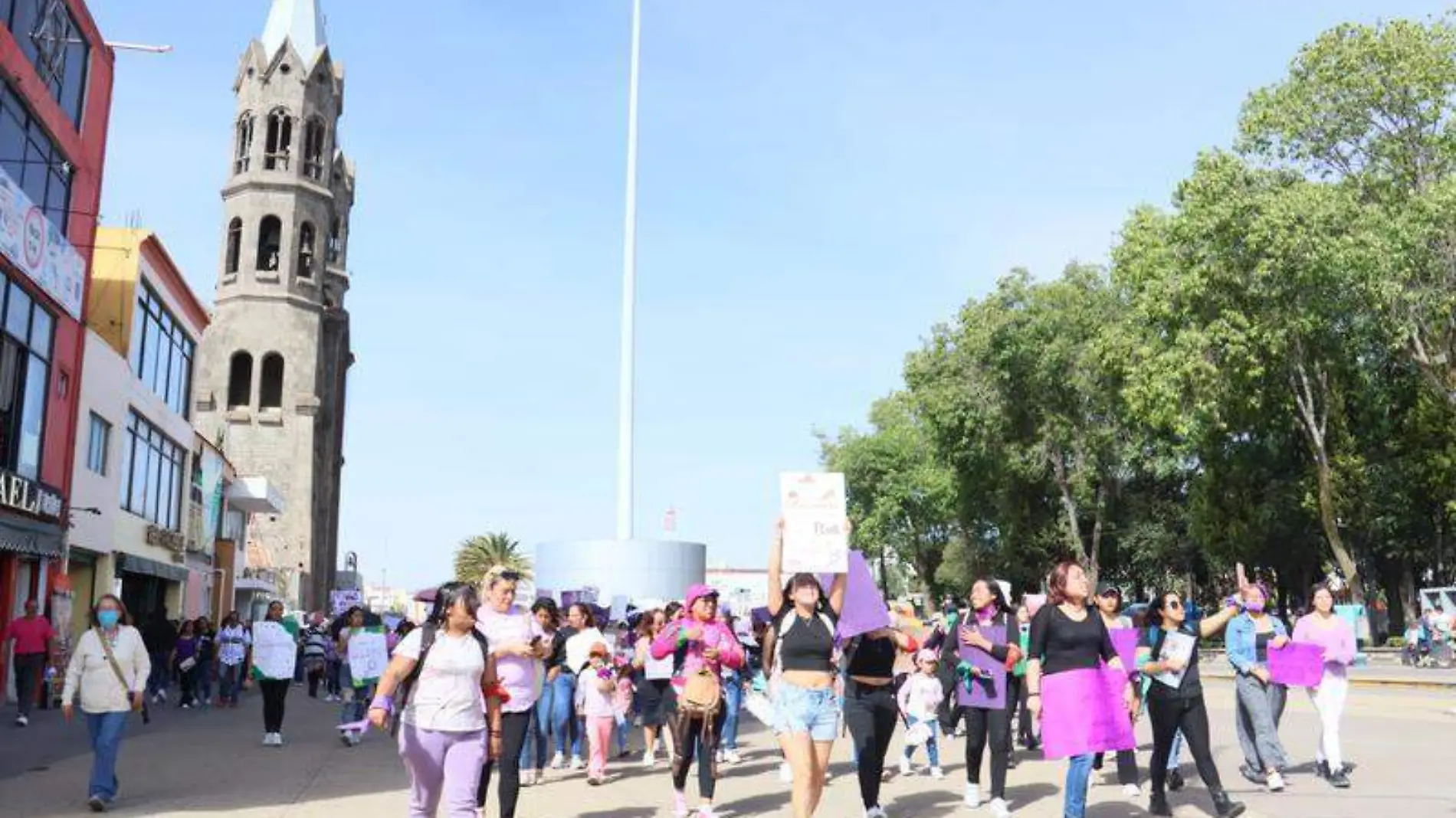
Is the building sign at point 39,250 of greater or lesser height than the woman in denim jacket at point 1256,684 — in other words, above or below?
above

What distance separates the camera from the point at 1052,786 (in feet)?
36.2

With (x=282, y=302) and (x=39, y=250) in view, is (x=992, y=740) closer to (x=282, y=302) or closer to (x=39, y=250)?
(x=39, y=250)

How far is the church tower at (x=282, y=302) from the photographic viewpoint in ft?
192

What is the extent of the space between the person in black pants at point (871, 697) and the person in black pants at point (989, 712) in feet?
3.68

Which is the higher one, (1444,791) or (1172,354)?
(1172,354)

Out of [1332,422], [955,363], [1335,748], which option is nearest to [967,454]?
[955,363]

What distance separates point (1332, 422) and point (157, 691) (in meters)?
33.4

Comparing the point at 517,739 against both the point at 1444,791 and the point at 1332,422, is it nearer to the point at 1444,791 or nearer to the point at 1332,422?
the point at 1444,791

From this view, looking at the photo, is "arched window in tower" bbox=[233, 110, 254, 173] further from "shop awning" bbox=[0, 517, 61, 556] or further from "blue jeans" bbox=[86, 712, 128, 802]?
"blue jeans" bbox=[86, 712, 128, 802]

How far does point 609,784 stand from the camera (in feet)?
38.8

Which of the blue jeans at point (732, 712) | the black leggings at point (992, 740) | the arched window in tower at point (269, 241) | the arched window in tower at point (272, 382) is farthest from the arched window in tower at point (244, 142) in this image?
the black leggings at point (992, 740)

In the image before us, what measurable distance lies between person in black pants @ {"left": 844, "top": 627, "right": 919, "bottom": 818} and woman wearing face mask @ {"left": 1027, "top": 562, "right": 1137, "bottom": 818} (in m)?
1.07

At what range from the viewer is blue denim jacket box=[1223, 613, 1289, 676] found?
1070cm

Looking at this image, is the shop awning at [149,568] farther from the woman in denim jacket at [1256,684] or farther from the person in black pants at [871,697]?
the woman in denim jacket at [1256,684]
